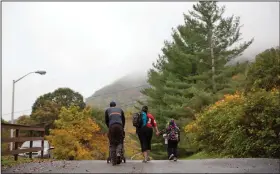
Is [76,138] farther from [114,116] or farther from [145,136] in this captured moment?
[114,116]

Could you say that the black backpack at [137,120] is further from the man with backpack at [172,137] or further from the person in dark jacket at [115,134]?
the man with backpack at [172,137]

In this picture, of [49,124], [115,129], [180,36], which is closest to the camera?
[115,129]

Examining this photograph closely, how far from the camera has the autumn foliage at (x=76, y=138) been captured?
40500mm

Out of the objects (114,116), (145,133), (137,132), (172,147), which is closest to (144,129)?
(145,133)

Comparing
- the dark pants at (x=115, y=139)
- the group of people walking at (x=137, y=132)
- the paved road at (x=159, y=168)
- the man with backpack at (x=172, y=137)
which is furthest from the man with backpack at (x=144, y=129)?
the man with backpack at (x=172, y=137)

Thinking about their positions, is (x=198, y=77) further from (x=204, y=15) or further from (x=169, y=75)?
(x=204, y=15)

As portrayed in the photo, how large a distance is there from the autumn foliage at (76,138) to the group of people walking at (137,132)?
24039 millimetres

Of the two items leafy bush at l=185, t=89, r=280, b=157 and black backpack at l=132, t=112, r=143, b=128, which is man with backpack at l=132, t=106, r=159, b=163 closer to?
black backpack at l=132, t=112, r=143, b=128

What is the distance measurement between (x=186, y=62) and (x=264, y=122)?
2630 cm

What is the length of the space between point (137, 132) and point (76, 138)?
30772 mm

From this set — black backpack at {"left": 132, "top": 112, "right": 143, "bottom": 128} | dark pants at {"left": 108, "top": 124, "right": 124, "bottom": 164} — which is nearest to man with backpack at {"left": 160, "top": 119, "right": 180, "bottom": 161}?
black backpack at {"left": 132, "top": 112, "right": 143, "bottom": 128}

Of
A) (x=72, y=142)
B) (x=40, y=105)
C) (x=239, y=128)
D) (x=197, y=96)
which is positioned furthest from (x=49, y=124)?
(x=239, y=128)

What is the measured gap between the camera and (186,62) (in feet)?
135

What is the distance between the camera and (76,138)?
42531 mm
